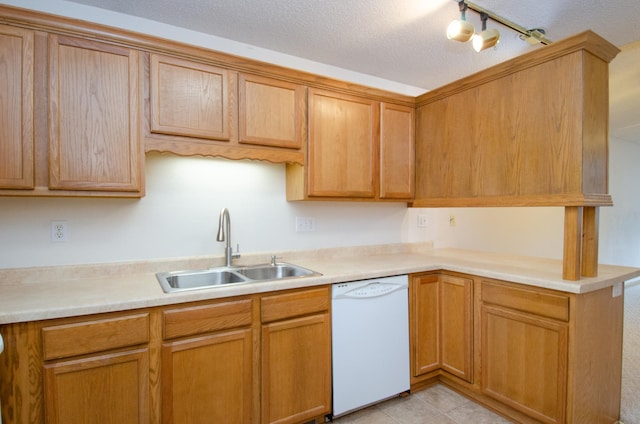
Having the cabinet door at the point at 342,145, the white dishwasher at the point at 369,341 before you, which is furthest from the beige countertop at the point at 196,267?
the cabinet door at the point at 342,145

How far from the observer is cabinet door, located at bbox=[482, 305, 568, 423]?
1.73 meters

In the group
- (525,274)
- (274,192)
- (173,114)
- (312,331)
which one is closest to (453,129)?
(525,274)

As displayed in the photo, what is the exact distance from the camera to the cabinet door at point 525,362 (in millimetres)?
1731

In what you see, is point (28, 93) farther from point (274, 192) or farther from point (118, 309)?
point (274, 192)

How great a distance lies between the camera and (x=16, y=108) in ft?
4.84

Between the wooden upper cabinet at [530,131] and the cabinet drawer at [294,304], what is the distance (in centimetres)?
126

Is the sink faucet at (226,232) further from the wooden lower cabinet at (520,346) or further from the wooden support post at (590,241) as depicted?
the wooden support post at (590,241)

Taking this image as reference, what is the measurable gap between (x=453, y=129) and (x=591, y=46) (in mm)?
870

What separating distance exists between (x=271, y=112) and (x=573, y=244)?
188 cm

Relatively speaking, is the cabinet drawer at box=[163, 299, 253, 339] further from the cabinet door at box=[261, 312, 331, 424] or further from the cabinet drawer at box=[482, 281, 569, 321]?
the cabinet drawer at box=[482, 281, 569, 321]

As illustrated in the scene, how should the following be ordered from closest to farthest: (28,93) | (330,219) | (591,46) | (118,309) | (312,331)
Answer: (118,309)
(28,93)
(591,46)
(312,331)
(330,219)

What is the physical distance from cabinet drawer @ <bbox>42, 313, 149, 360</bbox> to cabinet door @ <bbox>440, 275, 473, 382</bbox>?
6.18ft

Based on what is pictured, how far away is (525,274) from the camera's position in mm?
1905

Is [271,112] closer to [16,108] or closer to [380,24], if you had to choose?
[380,24]
